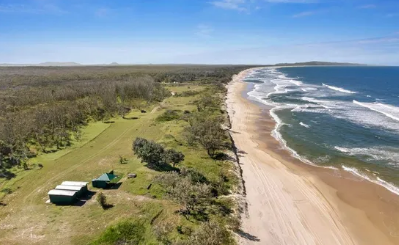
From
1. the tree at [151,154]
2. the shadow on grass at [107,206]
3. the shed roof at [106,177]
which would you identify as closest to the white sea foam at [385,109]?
the tree at [151,154]

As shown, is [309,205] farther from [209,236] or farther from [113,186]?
[113,186]

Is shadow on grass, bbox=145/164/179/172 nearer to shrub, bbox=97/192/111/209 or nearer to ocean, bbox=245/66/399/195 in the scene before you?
shrub, bbox=97/192/111/209

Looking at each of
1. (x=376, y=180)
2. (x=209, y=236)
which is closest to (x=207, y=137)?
(x=209, y=236)

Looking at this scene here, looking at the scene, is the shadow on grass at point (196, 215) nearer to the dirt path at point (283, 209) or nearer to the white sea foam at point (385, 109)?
the dirt path at point (283, 209)

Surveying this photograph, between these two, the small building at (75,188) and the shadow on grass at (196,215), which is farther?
the small building at (75,188)

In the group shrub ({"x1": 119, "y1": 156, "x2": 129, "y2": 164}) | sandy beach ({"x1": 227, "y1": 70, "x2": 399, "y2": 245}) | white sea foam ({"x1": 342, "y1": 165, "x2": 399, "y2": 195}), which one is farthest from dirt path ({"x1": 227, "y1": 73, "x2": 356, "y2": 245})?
shrub ({"x1": 119, "y1": 156, "x2": 129, "y2": 164})
